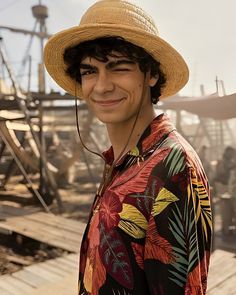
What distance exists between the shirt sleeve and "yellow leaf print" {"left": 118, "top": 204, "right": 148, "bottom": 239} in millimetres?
28

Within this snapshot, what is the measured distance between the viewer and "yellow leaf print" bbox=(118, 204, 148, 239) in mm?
1075

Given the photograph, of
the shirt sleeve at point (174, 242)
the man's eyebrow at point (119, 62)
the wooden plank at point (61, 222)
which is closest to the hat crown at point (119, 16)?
the man's eyebrow at point (119, 62)

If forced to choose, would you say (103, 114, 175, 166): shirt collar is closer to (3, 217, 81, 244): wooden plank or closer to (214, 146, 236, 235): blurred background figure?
(3, 217, 81, 244): wooden plank

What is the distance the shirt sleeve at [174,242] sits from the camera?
3.39 feet

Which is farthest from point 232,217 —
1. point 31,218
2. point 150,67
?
point 150,67

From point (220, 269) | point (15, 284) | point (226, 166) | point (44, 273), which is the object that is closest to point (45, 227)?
point (44, 273)

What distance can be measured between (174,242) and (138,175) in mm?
235

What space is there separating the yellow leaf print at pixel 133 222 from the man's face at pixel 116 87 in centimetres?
40

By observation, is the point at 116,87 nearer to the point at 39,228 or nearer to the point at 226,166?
the point at 39,228

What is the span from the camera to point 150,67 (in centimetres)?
136

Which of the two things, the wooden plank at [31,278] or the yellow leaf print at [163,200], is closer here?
the yellow leaf print at [163,200]

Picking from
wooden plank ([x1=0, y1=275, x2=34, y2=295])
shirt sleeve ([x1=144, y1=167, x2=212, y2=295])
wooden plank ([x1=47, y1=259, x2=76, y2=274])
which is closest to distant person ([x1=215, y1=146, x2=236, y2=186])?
wooden plank ([x1=47, y1=259, x2=76, y2=274])

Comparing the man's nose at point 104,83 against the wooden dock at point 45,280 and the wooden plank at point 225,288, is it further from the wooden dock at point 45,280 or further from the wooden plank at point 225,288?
the wooden dock at point 45,280

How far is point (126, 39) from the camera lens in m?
1.27
